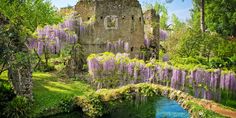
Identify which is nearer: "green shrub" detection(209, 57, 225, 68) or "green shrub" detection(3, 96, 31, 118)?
"green shrub" detection(3, 96, 31, 118)

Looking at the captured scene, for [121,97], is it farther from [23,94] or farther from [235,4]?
[235,4]

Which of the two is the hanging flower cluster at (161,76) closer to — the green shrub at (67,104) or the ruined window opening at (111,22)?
the green shrub at (67,104)

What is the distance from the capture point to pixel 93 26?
28.2 metres

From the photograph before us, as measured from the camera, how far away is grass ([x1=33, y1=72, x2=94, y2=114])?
18297mm

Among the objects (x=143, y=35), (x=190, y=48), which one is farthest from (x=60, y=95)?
(x=143, y=35)

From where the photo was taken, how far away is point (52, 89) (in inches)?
792

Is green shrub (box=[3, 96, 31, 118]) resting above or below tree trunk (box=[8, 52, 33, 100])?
below

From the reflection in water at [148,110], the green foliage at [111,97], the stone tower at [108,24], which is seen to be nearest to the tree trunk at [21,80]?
the green foliage at [111,97]

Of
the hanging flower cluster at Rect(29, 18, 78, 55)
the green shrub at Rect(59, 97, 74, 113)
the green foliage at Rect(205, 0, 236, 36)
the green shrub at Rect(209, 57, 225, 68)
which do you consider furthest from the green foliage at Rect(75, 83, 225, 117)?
the green foliage at Rect(205, 0, 236, 36)

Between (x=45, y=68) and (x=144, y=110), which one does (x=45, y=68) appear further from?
(x=144, y=110)

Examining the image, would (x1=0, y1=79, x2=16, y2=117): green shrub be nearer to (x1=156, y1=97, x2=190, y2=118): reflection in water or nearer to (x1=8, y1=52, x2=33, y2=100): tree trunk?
(x1=8, y1=52, x2=33, y2=100): tree trunk

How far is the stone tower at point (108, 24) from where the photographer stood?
28.3 m

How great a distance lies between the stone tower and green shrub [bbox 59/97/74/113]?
380 inches

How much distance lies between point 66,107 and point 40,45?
6.25m
